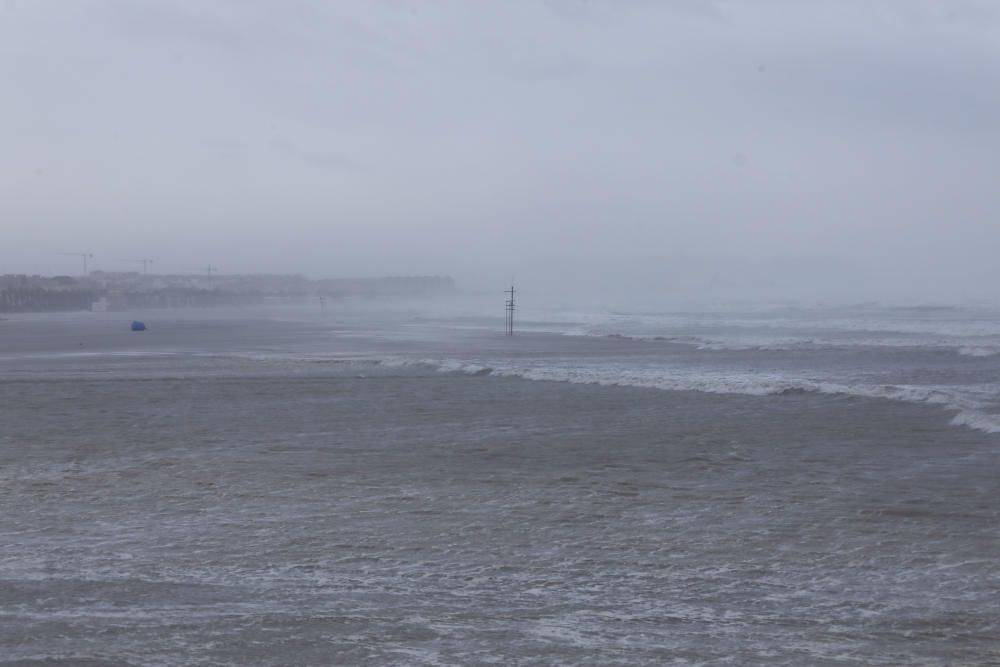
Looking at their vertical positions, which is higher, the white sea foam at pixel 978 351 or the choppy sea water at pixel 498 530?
the white sea foam at pixel 978 351

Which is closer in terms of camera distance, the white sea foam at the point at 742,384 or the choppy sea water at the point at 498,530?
the choppy sea water at the point at 498,530

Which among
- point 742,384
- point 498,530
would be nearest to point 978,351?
point 742,384

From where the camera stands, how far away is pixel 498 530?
9.05 metres

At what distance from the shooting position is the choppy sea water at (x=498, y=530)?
5996 millimetres

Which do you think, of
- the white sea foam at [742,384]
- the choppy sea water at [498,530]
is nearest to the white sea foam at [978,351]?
the white sea foam at [742,384]

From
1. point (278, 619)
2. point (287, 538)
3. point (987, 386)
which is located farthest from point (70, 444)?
point (987, 386)

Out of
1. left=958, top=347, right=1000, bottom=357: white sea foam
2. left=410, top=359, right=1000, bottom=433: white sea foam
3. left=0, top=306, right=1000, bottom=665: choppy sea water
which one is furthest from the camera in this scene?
left=958, top=347, right=1000, bottom=357: white sea foam

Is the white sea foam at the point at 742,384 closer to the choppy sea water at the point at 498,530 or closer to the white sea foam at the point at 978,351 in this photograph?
the choppy sea water at the point at 498,530

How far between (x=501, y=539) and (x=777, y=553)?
7.45 feet

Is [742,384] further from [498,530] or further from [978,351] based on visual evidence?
[978,351]

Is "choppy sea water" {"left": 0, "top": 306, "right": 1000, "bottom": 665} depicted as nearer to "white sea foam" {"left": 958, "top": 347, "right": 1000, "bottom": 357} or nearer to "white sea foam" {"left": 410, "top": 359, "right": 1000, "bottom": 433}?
"white sea foam" {"left": 410, "top": 359, "right": 1000, "bottom": 433}

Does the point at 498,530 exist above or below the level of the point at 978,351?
below

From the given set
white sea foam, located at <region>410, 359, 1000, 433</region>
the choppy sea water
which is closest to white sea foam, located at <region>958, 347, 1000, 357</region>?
white sea foam, located at <region>410, 359, 1000, 433</region>

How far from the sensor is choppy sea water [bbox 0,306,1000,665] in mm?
5996
